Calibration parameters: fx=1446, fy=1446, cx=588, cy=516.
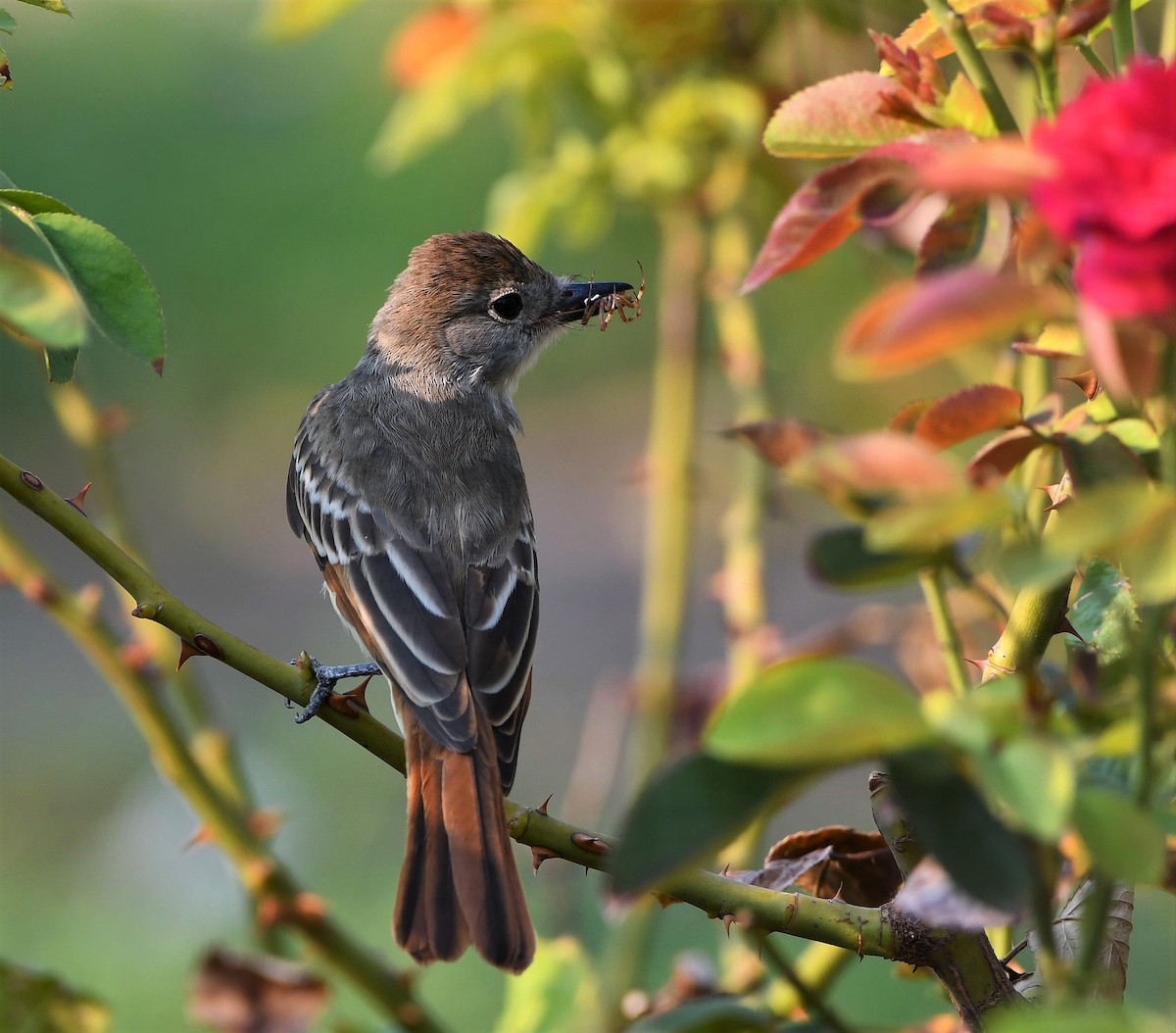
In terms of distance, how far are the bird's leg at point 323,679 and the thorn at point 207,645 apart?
6.6 inches

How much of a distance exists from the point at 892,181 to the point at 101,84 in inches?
578

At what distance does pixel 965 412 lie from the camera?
1434 mm

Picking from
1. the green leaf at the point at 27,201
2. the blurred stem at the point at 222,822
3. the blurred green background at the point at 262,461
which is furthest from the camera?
the blurred green background at the point at 262,461

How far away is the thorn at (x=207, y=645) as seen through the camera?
1986 millimetres

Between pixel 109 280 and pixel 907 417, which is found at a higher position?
pixel 109 280

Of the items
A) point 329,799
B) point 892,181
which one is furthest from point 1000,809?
point 329,799

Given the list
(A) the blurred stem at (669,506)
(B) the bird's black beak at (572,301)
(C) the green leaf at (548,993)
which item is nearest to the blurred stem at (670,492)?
(A) the blurred stem at (669,506)

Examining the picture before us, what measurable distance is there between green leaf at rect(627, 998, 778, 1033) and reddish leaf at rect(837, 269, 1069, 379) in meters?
0.83

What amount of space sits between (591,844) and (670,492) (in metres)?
2.00

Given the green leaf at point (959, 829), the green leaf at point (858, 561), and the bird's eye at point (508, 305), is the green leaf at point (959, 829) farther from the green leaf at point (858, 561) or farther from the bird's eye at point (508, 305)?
the bird's eye at point (508, 305)

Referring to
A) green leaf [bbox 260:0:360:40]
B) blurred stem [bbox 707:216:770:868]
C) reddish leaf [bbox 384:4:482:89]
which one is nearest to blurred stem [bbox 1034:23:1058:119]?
blurred stem [bbox 707:216:770:868]

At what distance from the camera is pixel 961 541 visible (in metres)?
1.57

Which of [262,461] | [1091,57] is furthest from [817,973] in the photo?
[262,461]

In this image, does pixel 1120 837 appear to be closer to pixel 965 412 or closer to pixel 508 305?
pixel 965 412
